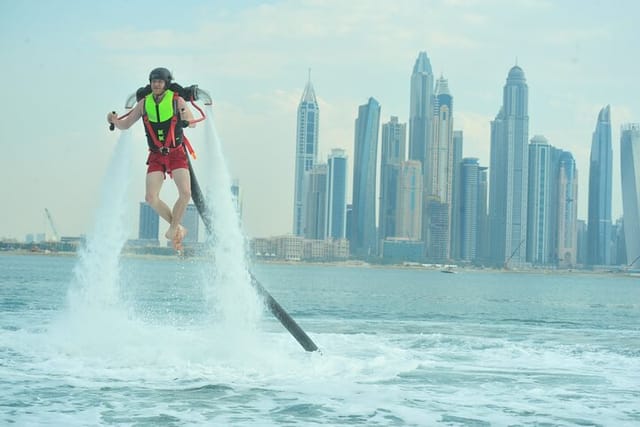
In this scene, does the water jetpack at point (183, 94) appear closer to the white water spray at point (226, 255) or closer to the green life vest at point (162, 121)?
the green life vest at point (162, 121)

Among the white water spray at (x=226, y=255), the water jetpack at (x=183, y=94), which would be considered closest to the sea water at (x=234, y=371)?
the white water spray at (x=226, y=255)

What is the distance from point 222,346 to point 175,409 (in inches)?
154

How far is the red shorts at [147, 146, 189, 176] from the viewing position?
1164 cm

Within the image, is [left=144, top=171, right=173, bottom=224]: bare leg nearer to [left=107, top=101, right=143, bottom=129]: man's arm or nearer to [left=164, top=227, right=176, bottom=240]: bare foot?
[left=164, top=227, right=176, bottom=240]: bare foot

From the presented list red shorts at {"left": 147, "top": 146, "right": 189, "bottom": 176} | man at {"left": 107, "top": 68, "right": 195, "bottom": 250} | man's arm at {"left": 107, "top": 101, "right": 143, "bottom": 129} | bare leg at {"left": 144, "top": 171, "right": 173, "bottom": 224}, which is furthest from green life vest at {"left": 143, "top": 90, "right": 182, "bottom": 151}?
bare leg at {"left": 144, "top": 171, "right": 173, "bottom": 224}

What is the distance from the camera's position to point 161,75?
1139cm

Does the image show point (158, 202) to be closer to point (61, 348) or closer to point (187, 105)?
point (187, 105)

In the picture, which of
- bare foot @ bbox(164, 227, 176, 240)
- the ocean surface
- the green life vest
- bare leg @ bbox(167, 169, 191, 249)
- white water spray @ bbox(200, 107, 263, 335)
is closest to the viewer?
the ocean surface

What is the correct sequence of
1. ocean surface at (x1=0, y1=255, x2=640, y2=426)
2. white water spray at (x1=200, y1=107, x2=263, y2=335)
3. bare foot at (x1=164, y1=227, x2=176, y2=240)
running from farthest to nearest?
white water spray at (x1=200, y1=107, x2=263, y2=335)
bare foot at (x1=164, y1=227, x2=176, y2=240)
ocean surface at (x1=0, y1=255, x2=640, y2=426)

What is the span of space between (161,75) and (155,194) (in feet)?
5.05

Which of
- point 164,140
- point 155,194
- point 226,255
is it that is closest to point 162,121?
point 164,140

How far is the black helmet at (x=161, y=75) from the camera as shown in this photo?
11.4 metres

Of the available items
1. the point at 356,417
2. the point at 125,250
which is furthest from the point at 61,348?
the point at 356,417

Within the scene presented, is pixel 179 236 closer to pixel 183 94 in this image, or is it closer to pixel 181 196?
pixel 181 196
